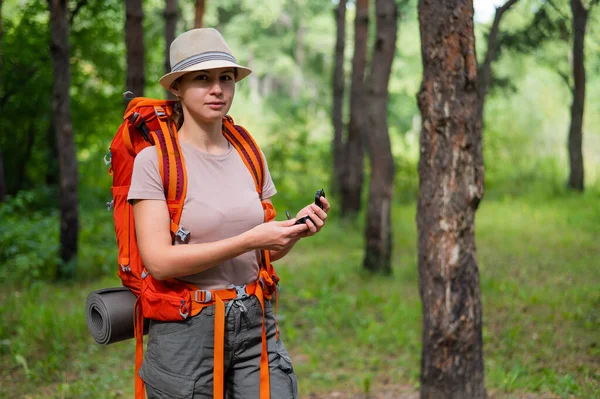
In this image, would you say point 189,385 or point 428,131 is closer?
point 189,385

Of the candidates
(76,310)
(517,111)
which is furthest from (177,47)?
(517,111)

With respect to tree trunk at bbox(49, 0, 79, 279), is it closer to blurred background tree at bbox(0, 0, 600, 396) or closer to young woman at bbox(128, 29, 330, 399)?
blurred background tree at bbox(0, 0, 600, 396)

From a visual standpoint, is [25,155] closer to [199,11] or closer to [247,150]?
[199,11]

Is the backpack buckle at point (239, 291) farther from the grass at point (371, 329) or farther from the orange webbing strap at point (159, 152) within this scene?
the grass at point (371, 329)

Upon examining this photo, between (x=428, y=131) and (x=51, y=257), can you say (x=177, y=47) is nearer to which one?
(x=428, y=131)

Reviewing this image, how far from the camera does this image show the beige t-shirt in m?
2.65

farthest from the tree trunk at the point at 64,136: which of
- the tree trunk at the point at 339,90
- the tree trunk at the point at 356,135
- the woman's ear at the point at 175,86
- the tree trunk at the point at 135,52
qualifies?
the tree trunk at the point at 339,90

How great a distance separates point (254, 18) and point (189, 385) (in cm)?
3620

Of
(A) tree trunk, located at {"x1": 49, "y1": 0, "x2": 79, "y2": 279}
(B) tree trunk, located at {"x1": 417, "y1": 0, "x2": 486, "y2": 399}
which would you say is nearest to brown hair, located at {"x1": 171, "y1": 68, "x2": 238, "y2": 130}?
(B) tree trunk, located at {"x1": 417, "y1": 0, "x2": 486, "y2": 399}

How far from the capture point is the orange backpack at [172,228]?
2.70 meters

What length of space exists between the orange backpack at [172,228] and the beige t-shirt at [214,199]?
0.04 meters

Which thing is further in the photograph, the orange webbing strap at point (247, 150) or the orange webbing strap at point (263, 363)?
the orange webbing strap at point (247, 150)

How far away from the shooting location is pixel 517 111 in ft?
88.1

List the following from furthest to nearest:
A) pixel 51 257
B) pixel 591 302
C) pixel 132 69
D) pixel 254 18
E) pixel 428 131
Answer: pixel 254 18
pixel 51 257
pixel 132 69
pixel 591 302
pixel 428 131
